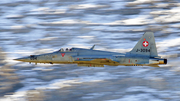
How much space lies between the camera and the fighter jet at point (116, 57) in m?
63.9

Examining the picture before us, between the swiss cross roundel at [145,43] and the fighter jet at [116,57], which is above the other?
the swiss cross roundel at [145,43]

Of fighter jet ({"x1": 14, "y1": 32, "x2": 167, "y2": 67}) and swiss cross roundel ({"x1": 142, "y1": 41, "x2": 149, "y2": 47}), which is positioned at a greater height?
swiss cross roundel ({"x1": 142, "y1": 41, "x2": 149, "y2": 47})

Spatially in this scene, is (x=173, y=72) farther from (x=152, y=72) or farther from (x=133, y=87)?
(x=133, y=87)

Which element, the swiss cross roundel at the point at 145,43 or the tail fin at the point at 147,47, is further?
the swiss cross roundel at the point at 145,43

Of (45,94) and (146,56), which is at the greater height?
(146,56)

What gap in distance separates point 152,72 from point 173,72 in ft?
32.2

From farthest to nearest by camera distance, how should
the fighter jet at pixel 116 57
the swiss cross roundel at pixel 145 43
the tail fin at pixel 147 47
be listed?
the swiss cross roundel at pixel 145 43
the tail fin at pixel 147 47
the fighter jet at pixel 116 57

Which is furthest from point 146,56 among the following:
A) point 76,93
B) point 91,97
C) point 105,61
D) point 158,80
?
point 158,80

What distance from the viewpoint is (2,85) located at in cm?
12706

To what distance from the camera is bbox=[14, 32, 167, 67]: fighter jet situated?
6393cm

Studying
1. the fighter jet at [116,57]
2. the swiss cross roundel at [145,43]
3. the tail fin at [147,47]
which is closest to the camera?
the fighter jet at [116,57]

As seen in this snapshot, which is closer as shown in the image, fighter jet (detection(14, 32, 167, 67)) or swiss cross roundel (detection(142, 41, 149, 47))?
fighter jet (detection(14, 32, 167, 67))

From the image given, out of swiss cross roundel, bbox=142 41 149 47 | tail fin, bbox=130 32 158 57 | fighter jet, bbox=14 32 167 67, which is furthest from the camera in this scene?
swiss cross roundel, bbox=142 41 149 47

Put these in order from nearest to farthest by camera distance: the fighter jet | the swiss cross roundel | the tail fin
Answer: the fighter jet
the tail fin
the swiss cross roundel
